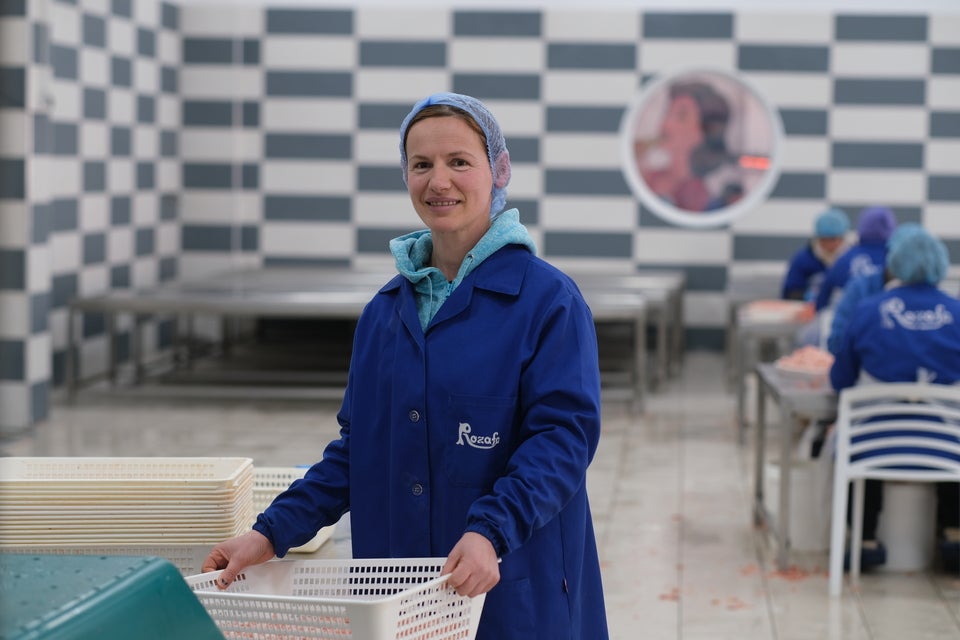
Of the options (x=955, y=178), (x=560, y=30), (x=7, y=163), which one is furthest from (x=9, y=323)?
(x=955, y=178)

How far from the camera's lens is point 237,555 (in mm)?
2111

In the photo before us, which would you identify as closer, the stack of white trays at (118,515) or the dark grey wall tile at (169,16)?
the stack of white trays at (118,515)

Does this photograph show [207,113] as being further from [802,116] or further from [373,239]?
[802,116]

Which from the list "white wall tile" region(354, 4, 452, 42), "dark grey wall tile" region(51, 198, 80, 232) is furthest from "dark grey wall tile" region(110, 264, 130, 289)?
"white wall tile" region(354, 4, 452, 42)

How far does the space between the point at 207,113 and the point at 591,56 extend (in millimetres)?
2968

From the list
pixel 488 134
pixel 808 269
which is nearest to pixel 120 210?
pixel 808 269

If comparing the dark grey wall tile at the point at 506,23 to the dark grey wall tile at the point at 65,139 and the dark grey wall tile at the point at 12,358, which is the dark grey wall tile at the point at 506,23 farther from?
the dark grey wall tile at the point at 12,358

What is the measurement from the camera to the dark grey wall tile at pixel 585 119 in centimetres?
1029

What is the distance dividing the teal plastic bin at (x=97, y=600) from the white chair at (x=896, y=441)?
3.35 meters

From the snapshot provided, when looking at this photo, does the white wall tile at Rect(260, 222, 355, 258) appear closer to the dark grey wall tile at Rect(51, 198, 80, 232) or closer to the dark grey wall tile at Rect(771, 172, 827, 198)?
the dark grey wall tile at Rect(51, 198, 80, 232)

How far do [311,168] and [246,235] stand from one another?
2.40 ft

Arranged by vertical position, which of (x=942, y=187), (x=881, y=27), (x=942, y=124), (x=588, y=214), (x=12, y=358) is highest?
(x=881, y=27)

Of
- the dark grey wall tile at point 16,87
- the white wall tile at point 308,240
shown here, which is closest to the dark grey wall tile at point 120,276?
the white wall tile at point 308,240

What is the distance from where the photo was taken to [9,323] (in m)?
6.99
